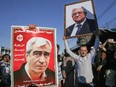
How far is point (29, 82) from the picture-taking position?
5707mm

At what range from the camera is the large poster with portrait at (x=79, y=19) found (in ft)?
21.3

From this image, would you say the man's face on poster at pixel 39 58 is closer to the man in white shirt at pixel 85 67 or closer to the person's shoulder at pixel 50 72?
the person's shoulder at pixel 50 72

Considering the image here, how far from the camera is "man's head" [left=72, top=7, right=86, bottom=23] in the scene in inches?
264

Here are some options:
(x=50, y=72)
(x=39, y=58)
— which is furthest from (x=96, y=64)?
(x=39, y=58)

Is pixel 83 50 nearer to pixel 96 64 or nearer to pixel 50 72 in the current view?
pixel 50 72

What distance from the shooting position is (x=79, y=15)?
22.1ft

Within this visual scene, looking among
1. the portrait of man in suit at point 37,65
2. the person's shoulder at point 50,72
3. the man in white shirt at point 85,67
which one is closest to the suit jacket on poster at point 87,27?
the man in white shirt at point 85,67

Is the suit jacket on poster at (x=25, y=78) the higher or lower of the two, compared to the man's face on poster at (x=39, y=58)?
lower

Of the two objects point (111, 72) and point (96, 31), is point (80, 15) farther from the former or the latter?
point (111, 72)

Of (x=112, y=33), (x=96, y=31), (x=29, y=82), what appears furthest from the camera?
(x=112, y=33)

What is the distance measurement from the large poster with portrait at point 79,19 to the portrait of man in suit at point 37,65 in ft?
3.34

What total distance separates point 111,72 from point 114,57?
486 mm

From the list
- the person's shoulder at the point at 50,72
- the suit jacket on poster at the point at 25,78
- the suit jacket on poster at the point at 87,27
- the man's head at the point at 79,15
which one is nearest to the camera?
the suit jacket on poster at the point at 25,78

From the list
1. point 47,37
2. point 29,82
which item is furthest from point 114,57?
point 29,82
